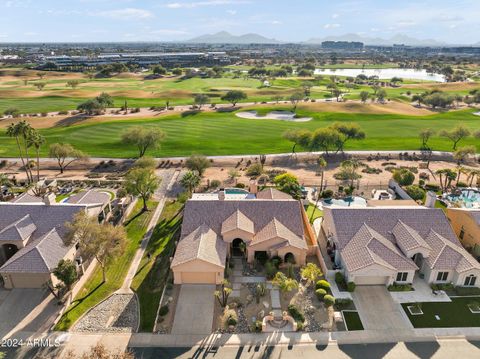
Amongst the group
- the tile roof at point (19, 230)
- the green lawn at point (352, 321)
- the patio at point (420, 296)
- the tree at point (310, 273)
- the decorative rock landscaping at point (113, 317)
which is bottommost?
the decorative rock landscaping at point (113, 317)

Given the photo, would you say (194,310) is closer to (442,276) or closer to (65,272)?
(65,272)

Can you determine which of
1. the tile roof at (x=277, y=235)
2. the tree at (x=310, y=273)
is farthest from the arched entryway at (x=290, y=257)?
the tree at (x=310, y=273)

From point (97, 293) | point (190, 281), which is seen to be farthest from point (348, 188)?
point (97, 293)

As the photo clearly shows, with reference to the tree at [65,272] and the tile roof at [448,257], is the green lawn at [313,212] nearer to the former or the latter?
the tile roof at [448,257]

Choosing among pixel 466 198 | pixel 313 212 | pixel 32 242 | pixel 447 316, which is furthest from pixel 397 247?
pixel 32 242

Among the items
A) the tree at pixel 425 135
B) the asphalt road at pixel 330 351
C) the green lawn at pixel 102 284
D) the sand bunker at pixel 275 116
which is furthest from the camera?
the sand bunker at pixel 275 116

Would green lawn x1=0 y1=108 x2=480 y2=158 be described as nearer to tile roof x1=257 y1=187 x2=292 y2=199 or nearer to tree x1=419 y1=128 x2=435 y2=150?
tree x1=419 y1=128 x2=435 y2=150
